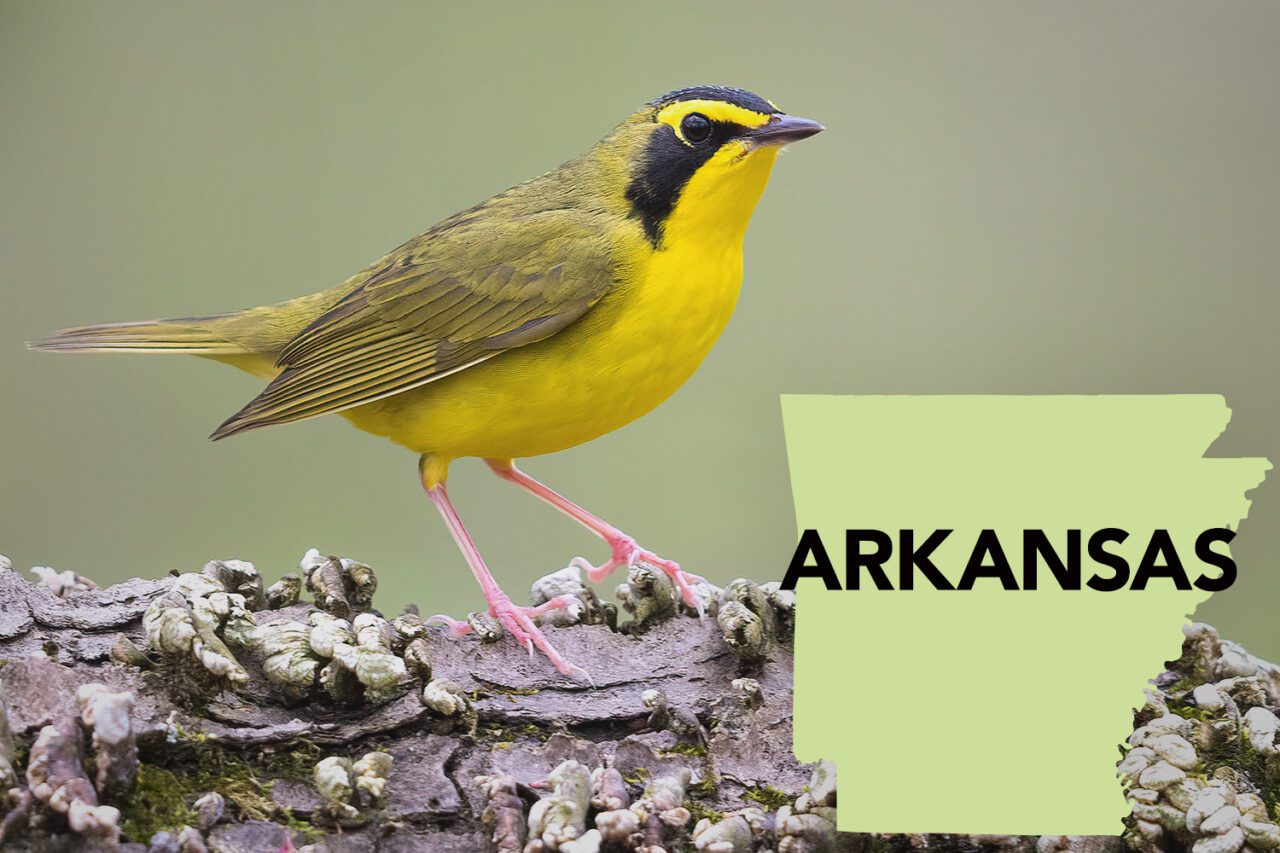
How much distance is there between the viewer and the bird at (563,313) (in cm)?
325

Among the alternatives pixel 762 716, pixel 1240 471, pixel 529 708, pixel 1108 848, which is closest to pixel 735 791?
pixel 762 716

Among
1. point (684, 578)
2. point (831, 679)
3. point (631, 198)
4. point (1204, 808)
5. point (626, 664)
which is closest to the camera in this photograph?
point (1204, 808)

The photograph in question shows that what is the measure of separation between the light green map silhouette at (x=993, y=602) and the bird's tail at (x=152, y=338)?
218 cm

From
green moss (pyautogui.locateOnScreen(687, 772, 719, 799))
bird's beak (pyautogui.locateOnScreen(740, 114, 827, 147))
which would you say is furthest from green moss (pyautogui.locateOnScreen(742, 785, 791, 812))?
bird's beak (pyautogui.locateOnScreen(740, 114, 827, 147))

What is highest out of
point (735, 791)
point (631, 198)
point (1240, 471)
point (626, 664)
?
point (631, 198)

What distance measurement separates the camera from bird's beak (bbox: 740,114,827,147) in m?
3.19

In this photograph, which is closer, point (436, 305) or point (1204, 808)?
point (1204, 808)

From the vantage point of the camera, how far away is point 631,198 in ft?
11.4

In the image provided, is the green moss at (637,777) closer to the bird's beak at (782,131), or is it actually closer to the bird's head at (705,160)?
the bird's head at (705,160)

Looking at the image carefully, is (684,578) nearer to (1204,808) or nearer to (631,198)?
(631,198)

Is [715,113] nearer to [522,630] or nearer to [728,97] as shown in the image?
[728,97]

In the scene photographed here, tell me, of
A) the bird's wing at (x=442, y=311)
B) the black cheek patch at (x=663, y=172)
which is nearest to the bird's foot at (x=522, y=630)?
the bird's wing at (x=442, y=311)

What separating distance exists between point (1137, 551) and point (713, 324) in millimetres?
1286

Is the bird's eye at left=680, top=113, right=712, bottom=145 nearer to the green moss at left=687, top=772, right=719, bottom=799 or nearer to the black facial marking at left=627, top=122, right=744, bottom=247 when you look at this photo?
the black facial marking at left=627, top=122, right=744, bottom=247
